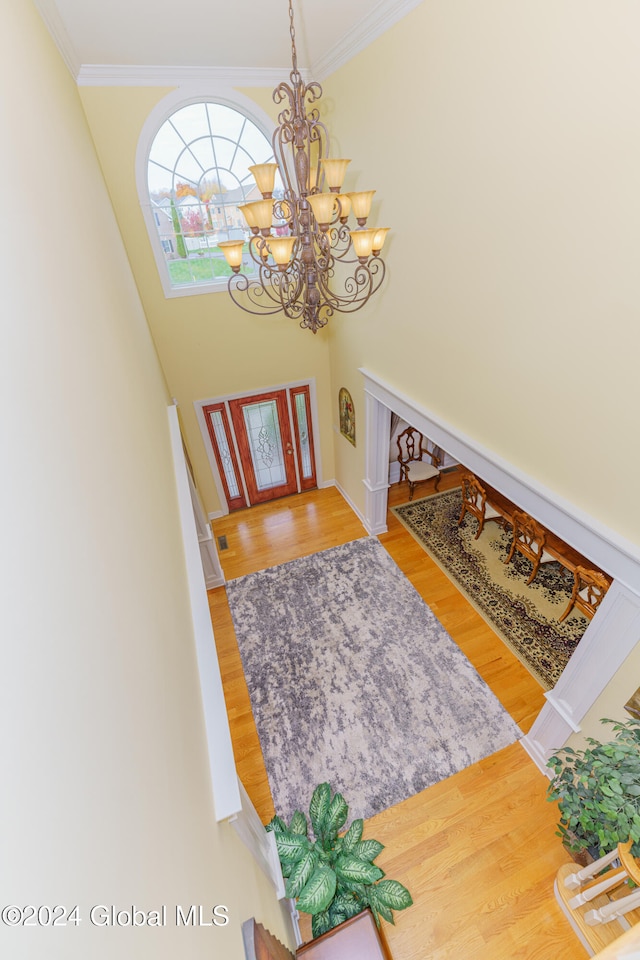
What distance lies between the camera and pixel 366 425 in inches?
196

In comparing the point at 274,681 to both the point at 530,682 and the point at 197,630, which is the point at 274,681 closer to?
the point at 197,630

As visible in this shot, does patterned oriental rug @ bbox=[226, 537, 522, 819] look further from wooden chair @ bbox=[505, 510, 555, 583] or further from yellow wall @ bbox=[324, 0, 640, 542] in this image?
yellow wall @ bbox=[324, 0, 640, 542]

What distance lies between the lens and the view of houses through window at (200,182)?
396 centimetres

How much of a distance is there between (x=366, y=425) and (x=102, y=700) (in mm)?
4452

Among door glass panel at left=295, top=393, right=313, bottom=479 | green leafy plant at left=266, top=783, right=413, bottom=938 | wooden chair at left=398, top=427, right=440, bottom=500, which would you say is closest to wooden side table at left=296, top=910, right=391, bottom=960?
green leafy plant at left=266, top=783, right=413, bottom=938

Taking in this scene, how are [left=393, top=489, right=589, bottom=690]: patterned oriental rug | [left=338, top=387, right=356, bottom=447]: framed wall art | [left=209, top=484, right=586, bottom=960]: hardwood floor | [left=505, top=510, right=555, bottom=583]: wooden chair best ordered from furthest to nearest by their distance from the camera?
1. [left=338, top=387, right=356, bottom=447]: framed wall art
2. [left=505, top=510, right=555, bottom=583]: wooden chair
3. [left=393, top=489, right=589, bottom=690]: patterned oriental rug
4. [left=209, top=484, right=586, bottom=960]: hardwood floor

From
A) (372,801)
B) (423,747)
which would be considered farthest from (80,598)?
(423,747)

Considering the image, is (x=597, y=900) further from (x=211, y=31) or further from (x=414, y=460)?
(x=211, y=31)

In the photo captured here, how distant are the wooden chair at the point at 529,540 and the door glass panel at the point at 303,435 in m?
Answer: 3.13

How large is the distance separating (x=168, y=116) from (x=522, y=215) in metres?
3.61

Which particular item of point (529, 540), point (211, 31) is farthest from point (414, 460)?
point (211, 31)

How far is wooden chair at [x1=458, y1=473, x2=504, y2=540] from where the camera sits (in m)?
5.14

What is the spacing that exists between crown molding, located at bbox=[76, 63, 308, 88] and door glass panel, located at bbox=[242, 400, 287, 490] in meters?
3.29

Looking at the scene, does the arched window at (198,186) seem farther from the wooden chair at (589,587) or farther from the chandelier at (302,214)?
the wooden chair at (589,587)
